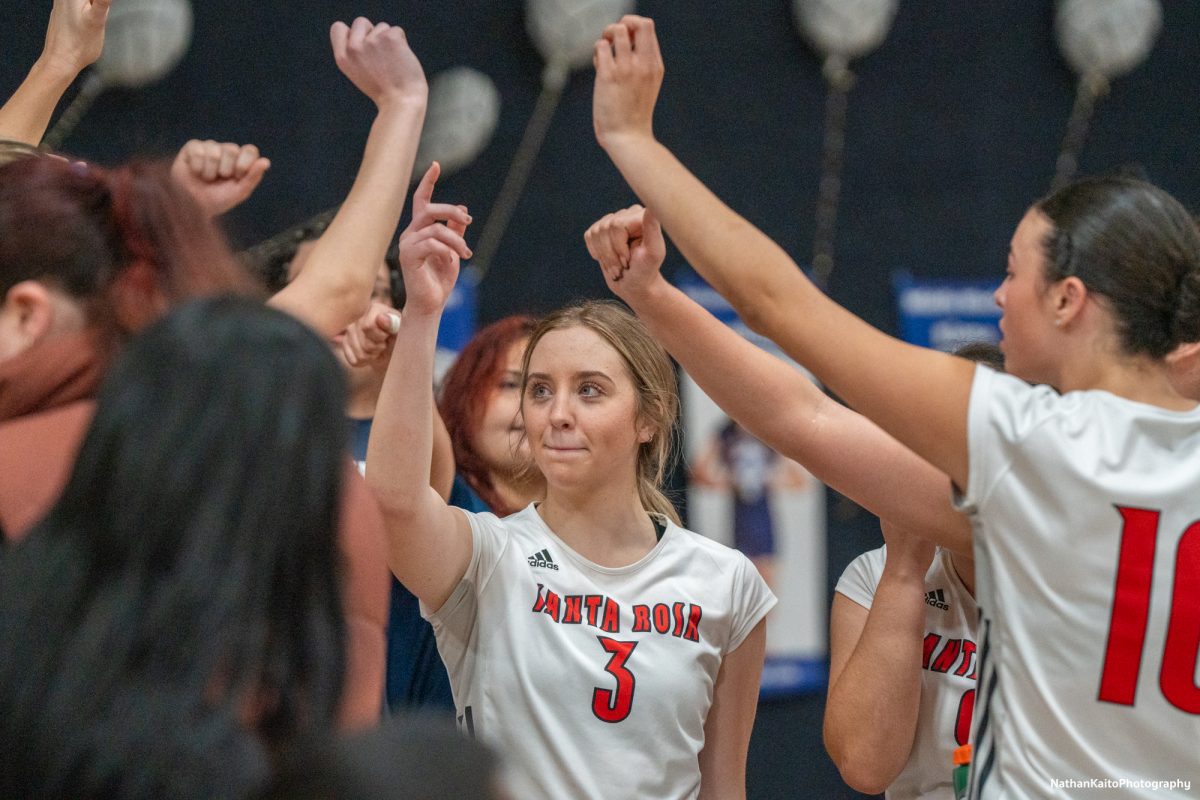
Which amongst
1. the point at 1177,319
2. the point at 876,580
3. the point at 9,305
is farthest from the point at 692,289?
the point at 9,305

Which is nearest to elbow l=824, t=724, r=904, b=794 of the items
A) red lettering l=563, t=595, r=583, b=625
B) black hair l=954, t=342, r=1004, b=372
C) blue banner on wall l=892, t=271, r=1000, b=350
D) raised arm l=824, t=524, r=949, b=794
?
raised arm l=824, t=524, r=949, b=794

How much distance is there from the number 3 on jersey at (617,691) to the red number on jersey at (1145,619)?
0.77 m

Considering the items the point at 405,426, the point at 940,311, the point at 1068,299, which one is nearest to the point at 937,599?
the point at 1068,299

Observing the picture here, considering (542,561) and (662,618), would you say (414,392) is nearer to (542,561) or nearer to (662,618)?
(542,561)

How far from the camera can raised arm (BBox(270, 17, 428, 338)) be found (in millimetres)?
1696

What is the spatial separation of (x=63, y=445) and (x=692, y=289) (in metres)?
3.42

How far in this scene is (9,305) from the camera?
130cm

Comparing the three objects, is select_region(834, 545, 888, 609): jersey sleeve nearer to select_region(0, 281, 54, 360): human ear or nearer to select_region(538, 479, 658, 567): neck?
select_region(538, 479, 658, 567): neck

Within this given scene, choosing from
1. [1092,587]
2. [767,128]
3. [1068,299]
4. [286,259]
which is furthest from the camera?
[767,128]

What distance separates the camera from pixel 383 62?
195 centimetres

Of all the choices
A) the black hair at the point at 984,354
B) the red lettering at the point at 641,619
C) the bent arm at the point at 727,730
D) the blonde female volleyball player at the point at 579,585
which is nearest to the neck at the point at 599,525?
the blonde female volleyball player at the point at 579,585

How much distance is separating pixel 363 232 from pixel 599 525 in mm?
713

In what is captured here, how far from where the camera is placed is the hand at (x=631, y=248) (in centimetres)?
185

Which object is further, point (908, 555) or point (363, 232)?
point (908, 555)
